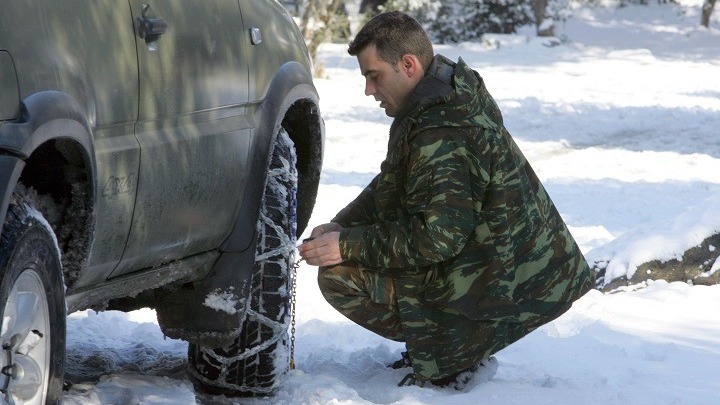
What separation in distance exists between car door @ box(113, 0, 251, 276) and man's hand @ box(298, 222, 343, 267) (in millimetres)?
368

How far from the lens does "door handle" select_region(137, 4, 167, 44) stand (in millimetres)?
3420

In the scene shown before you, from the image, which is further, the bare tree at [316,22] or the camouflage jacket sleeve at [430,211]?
the bare tree at [316,22]

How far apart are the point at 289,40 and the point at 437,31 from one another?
24292 mm

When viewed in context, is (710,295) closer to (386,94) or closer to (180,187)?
(386,94)

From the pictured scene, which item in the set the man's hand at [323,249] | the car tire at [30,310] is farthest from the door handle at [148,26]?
the man's hand at [323,249]

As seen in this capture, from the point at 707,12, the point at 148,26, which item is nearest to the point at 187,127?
the point at 148,26

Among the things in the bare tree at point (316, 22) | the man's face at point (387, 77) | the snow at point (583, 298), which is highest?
the man's face at point (387, 77)

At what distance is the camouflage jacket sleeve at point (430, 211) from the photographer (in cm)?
419

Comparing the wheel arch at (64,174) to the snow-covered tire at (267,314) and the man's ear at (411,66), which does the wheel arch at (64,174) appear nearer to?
the snow-covered tire at (267,314)

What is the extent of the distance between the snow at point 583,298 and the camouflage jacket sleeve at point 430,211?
45 cm

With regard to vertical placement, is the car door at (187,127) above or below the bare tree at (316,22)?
above

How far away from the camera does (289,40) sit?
14.8 ft

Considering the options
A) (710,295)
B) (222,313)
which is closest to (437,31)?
(710,295)

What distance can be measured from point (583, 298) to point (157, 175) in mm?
2889
